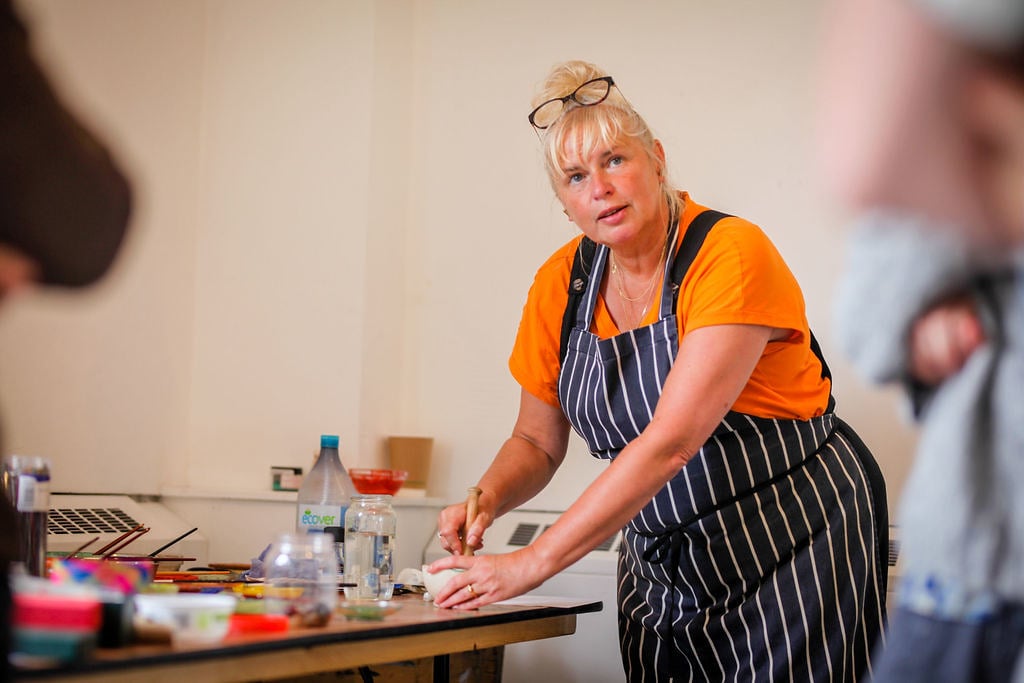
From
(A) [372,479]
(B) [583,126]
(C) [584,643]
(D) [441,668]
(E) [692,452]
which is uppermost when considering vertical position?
(B) [583,126]

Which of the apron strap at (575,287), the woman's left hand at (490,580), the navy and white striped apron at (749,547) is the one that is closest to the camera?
the woman's left hand at (490,580)

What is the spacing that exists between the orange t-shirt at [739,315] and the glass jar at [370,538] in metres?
0.38

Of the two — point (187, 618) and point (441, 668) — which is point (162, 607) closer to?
point (187, 618)

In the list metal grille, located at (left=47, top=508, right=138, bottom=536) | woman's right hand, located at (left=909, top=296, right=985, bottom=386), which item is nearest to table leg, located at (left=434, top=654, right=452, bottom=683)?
metal grille, located at (left=47, top=508, right=138, bottom=536)

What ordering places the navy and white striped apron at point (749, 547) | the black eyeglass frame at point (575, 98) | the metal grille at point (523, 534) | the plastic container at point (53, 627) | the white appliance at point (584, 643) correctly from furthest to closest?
1. the metal grille at point (523, 534)
2. the white appliance at point (584, 643)
3. the black eyeglass frame at point (575, 98)
4. the navy and white striped apron at point (749, 547)
5. the plastic container at point (53, 627)

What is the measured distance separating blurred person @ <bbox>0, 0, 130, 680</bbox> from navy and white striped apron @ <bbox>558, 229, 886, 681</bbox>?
1.12 meters

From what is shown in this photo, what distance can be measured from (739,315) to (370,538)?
746 millimetres

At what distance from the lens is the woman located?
1.55 m

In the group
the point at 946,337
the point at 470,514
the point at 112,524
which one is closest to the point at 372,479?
the point at 112,524

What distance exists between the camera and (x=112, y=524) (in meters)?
2.30

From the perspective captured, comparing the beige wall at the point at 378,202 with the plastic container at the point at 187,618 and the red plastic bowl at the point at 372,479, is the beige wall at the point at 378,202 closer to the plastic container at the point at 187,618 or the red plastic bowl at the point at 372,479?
the red plastic bowl at the point at 372,479

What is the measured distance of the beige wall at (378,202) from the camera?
2600 millimetres

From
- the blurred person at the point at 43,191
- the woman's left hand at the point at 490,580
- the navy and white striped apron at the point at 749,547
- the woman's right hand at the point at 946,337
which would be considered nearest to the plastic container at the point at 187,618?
the blurred person at the point at 43,191

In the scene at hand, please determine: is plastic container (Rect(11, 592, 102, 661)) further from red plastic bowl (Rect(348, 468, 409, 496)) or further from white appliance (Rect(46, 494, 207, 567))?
red plastic bowl (Rect(348, 468, 409, 496))
